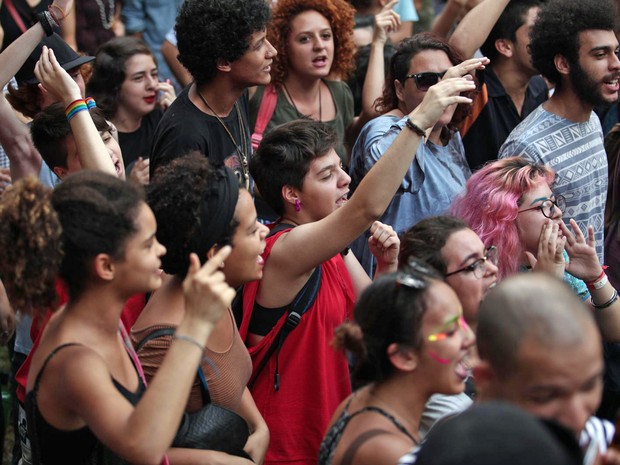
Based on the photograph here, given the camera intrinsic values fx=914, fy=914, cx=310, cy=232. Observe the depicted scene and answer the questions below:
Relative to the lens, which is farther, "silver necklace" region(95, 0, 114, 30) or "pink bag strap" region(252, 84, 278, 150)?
"silver necklace" region(95, 0, 114, 30)

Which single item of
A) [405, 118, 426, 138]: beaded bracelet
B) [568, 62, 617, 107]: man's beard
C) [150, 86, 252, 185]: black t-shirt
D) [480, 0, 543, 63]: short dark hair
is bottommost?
[568, 62, 617, 107]: man's beard

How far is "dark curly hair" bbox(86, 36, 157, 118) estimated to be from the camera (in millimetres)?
5648

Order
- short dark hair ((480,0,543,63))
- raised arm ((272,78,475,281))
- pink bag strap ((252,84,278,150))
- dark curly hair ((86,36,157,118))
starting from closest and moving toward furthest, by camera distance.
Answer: raised arm ((272,78,475,281))
pink bag strap ((252,84,278,150))
dark curly hair ((86,36,157,118))
short dark hair ((480,0,543,63))

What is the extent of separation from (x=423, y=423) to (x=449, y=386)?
1.30 ft

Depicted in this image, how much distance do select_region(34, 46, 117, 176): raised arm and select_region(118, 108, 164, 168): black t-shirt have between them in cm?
179

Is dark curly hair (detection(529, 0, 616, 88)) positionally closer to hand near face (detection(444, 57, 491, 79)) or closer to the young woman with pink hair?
the young woman with pink hair

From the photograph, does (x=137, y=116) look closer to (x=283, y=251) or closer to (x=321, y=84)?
(x=321, y=84)

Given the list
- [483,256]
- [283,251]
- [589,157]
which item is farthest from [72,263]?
[589,157]

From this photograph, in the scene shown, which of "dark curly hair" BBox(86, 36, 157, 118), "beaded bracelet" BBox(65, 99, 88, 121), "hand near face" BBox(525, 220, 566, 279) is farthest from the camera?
"dark curly hair" BBox(86, 36, 157, 118)

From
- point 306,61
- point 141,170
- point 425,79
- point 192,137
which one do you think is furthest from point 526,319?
point 306,61

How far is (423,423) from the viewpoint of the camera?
2.95 metres

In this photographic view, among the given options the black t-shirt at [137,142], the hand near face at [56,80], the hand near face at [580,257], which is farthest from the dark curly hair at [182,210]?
the black t-shirt at [137,142]

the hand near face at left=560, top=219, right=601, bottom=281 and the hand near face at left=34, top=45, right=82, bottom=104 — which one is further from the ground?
the hand near face at left=34, top=45, right=82, bottom=104

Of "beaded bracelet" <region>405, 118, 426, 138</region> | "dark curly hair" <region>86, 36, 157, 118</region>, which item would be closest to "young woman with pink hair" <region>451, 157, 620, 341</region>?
"beaded bracelet" <region>405, 118, 426, 138</region>
